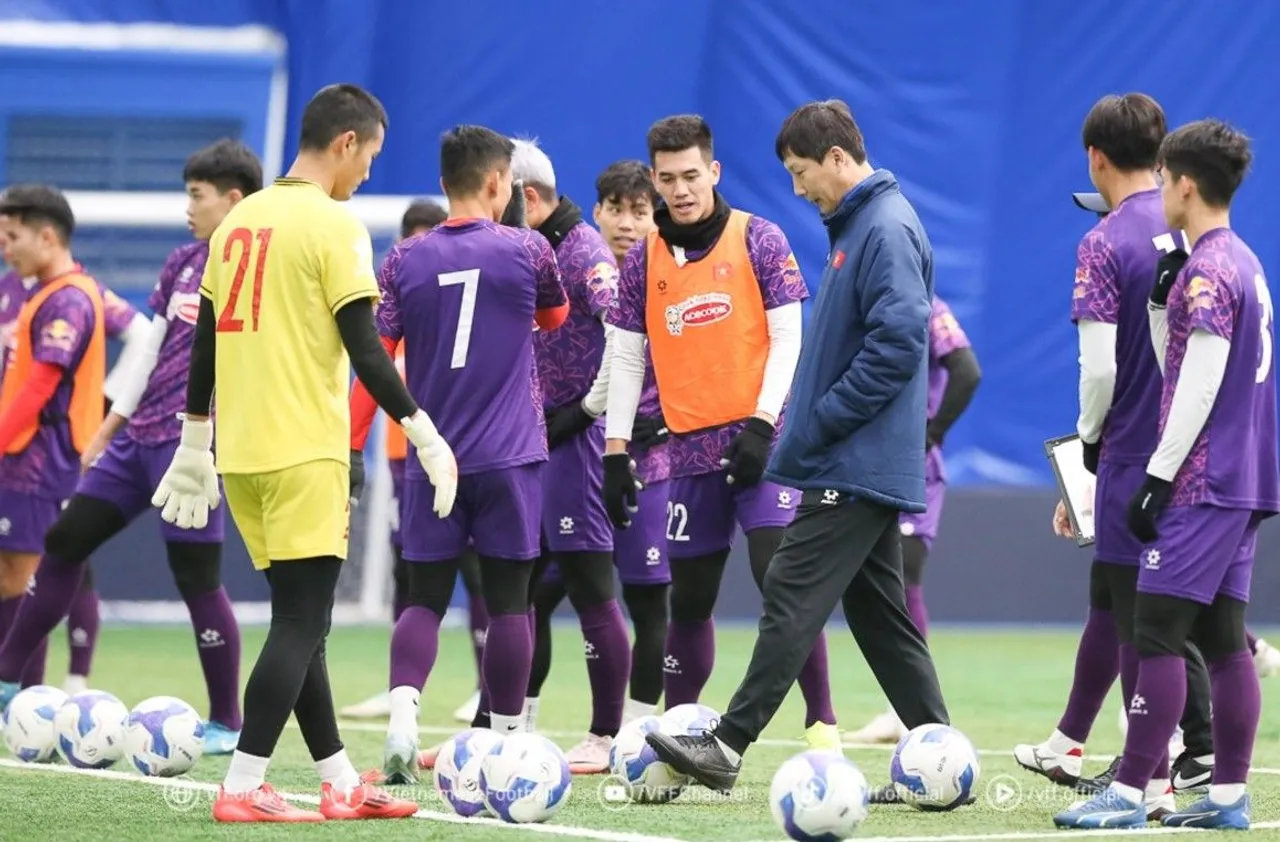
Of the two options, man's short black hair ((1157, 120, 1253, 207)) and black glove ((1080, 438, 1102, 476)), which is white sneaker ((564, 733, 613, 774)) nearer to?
black glove ((1080, 438, 1102, 476))

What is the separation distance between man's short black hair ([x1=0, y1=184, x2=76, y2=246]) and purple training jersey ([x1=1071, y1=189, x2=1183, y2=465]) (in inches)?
193

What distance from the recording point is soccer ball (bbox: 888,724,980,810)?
6391 mm

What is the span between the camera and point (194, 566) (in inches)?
326

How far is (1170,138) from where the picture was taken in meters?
6.09

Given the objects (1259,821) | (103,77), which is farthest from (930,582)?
(1259,821)

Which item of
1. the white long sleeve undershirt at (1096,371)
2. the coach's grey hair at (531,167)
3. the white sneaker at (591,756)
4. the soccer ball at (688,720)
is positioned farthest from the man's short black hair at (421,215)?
the white long sleeve undershirt at (1096,371)

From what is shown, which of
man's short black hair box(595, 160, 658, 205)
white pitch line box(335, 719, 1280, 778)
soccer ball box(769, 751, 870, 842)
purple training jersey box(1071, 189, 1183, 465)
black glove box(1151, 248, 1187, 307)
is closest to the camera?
soccer ball box(769, 751, 870, 842)

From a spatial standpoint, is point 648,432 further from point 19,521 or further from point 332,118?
point 19,521

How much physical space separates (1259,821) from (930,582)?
405 inches

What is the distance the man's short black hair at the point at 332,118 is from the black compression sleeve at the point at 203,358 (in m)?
0.57

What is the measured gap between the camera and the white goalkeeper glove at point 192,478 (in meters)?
6.36

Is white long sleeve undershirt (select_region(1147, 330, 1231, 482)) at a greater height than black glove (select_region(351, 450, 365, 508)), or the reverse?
white long sleeve undershirt (select_region(1147, 330, 1231, 482))

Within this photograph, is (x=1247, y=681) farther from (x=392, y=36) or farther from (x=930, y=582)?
(x=392, y=36)

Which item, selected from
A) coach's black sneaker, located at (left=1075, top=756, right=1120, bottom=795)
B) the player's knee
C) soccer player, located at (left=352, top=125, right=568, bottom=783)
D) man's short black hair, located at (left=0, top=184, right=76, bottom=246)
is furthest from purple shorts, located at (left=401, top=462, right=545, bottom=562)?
man's short black hair, located at (left=0, top=184, right=76, bottom=246)
